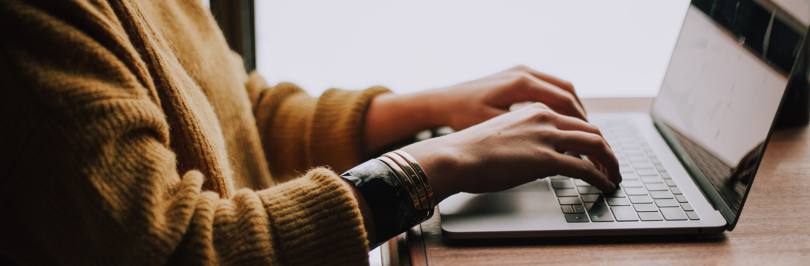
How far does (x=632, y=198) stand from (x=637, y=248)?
3.6 inches

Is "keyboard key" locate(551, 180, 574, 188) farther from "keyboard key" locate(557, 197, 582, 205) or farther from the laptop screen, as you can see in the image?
the laptop screen

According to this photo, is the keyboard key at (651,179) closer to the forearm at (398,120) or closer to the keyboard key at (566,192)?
the keyboard key at (566,192)

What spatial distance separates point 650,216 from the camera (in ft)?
1.59

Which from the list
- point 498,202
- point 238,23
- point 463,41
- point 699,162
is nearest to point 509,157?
point 498,202

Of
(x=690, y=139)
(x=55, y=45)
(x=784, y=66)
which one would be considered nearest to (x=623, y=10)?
(x=690, y=139)

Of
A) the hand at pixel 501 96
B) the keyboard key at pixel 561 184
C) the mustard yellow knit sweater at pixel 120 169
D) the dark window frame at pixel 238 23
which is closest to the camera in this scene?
the mustard yellow knit sweater at pixel 120 169

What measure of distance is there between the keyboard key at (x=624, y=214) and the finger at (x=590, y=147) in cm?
6

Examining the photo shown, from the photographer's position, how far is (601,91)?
1150mm

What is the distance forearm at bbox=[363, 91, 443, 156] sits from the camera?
2.38 ft

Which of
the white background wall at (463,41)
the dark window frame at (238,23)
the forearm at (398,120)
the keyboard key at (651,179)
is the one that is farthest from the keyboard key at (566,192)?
the dark window frame at (238,23)

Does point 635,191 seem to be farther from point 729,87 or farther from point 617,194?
point 729,87

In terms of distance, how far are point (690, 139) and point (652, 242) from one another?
0.26 meters

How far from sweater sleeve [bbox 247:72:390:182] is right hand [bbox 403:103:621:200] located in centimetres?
21

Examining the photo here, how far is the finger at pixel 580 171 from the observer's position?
0.52 m
